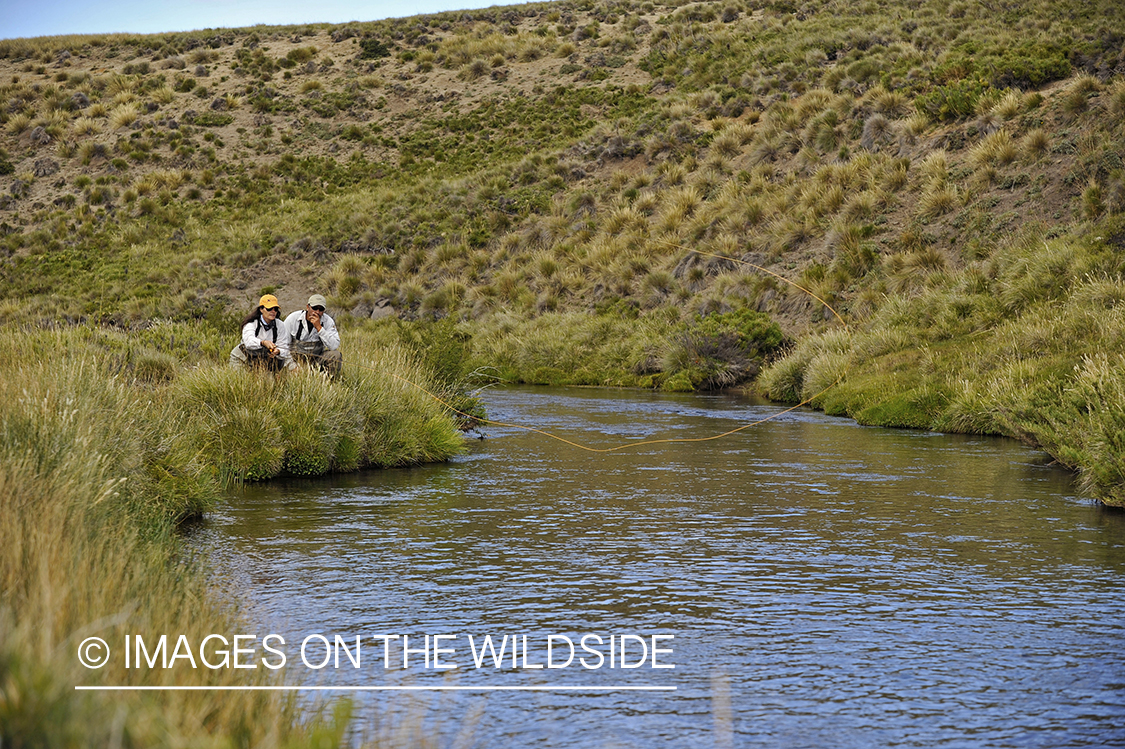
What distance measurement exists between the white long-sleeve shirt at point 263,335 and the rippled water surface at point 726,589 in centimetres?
184

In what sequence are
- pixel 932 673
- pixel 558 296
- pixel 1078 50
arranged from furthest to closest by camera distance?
pixel 558 296 < pixel 1078 50 < pixel 932 673

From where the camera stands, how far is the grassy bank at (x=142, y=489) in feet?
9.37

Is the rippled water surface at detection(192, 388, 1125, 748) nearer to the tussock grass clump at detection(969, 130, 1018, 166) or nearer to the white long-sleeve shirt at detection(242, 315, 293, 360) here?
the white long-sleeve shirt at detection(242, 315, 293, 360)

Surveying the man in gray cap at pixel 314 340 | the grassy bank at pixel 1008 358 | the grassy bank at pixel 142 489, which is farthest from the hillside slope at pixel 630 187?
the man in gray cap at pixel 314 340

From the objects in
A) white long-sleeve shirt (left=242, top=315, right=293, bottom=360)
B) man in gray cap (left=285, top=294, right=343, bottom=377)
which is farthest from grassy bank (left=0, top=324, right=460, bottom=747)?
white long-sleeve shirt (left=242, top=315, right=293, bottom=360)

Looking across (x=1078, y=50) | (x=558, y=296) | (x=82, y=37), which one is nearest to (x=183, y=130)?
(x=82, y=37)

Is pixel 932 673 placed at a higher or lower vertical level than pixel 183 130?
lower

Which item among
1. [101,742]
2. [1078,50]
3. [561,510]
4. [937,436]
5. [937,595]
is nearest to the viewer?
[101,742]

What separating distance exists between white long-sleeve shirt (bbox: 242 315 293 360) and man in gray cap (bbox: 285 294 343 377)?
0.48ft

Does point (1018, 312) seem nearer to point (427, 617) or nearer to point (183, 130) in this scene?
point (427, 617)

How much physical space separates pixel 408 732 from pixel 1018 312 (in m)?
19.1

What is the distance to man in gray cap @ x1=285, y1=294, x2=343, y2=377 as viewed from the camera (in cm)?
1404

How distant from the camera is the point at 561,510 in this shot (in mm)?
11102

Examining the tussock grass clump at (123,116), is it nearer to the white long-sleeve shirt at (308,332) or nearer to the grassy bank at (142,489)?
the grassy bank at (142,489)
